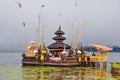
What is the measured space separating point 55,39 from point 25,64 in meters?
10.9

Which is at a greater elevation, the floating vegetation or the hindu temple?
the hindu temple

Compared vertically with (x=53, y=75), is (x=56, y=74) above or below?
above

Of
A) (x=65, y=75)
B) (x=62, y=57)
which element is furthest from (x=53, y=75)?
(x=62, y=57)

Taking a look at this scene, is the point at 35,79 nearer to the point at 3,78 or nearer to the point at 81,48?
the point at 3,78

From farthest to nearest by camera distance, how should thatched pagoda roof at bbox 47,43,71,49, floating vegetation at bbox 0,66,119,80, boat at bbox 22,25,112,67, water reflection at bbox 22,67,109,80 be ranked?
1. thatched pagoda roof at bbox 47,43,71,49
2. boat at bbox 22,25,112,67
3. water reflection at bbox 22,67,109,80
4. floating vegetation at bbox 0,66,119,80

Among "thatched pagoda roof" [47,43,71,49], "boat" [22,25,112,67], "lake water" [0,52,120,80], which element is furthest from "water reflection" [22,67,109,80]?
"thatched pagoda roof" [47,43,71,49]

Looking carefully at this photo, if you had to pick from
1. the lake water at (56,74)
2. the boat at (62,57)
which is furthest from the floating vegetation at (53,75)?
the boat at (62,57)

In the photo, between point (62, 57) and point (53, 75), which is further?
point (62, 57)

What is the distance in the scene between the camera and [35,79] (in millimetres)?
53531

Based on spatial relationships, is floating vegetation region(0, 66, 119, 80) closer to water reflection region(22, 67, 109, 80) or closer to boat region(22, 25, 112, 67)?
water reflection region(22, 67, 109, 80)

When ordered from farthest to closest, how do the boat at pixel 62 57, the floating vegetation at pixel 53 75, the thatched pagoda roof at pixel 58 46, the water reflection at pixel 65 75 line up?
the thatched pagoda roof at pixel 58 46 < the boat at pixel 62 57 < the water reflection at pixel 65 75 < the floating vegetation at pixel 53 75

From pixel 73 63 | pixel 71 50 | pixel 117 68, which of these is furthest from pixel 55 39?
pixel 117 68

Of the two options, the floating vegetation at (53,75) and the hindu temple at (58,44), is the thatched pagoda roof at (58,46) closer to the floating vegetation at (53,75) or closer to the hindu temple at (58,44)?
the hindu temple at (58,44)

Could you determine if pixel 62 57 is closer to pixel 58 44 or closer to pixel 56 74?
pixel 58 44
